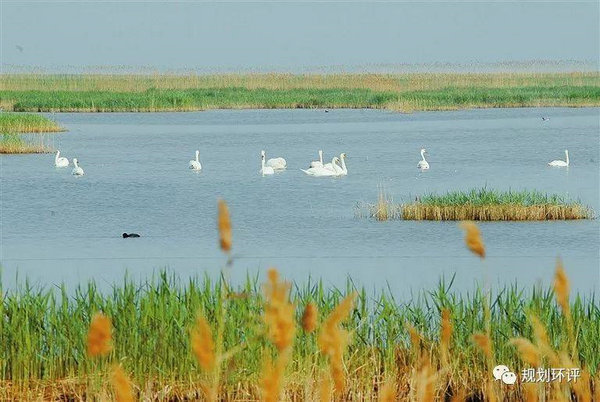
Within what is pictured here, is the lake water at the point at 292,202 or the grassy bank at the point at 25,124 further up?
the grassy bank at the point at 25,124

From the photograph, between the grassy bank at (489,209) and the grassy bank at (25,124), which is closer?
the grassy bank at (489,209)

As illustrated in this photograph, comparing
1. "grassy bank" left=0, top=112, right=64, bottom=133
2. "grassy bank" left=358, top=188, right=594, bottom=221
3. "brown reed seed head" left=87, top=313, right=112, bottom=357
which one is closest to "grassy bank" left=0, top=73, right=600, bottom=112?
"grassy bank" left=0, top=112, right=64, bottom=133

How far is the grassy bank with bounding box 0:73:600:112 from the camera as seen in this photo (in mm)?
43125

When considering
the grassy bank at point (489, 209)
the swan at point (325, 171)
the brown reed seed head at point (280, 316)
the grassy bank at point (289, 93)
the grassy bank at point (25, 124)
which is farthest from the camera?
the grassy bank at point (289, 93)

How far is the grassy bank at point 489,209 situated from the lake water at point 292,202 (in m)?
0.27

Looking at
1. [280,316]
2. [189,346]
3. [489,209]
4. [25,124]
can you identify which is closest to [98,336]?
[280,316]

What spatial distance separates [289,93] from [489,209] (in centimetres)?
3471

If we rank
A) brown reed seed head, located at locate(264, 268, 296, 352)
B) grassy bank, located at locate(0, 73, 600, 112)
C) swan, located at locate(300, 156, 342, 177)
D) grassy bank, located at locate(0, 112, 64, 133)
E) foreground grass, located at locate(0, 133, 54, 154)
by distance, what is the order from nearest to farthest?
1. brown reed seed head, located at locate(264, 268, 296, 352)
2. swan, located at locate(300, 156, 342, 177)
3. foreground grass, located at locate(0, 133, 54, 154)
4. grassy bank, located at locate(0, 112, 64, 133)
5. grassy bank, located at locate(0, 73, 600, 112)

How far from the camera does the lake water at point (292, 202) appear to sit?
10.6m

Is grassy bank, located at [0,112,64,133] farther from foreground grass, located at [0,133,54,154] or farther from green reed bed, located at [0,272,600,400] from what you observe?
green reed bed, located at [0,272,600,400]

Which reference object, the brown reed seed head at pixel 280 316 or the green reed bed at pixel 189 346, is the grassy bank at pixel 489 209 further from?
the brown reed seed head at pixel 280 316

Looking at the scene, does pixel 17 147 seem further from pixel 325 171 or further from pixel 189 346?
pixel 189 346

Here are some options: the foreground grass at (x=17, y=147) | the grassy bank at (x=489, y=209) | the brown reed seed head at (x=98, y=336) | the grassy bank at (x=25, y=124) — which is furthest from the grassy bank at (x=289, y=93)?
the brown reed seed head at (x=98, y=336)

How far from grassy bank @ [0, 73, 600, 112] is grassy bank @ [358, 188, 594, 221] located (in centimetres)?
2866
